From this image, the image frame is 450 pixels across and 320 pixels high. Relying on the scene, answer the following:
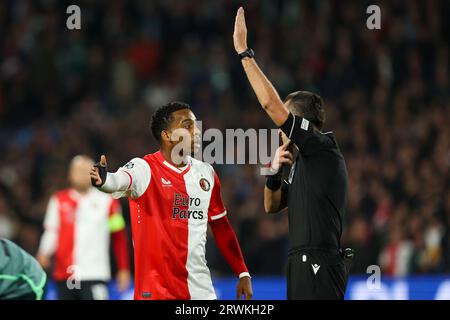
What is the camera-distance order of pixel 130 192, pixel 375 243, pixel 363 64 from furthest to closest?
pixel 363 64
pixel 375 243
pixel 130 192

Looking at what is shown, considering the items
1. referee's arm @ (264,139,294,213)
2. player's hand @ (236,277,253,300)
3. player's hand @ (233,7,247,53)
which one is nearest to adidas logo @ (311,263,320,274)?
referee's arm @ (264,139,294,213)

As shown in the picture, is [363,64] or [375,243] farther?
[363,64]

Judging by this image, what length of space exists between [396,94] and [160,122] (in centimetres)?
836

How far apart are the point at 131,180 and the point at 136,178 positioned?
6 cm

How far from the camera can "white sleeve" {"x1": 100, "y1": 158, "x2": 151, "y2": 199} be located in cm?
527

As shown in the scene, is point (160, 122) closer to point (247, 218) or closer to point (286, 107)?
point (286, 107)

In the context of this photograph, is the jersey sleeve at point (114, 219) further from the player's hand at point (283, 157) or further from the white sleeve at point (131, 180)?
the player's hand at point (283, 157)

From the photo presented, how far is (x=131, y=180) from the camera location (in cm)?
545

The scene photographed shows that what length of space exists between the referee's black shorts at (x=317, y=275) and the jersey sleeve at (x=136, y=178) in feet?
3.25

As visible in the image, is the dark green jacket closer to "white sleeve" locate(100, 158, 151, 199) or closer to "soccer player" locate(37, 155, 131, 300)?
"white sleeve" locate(100, 158, 151, 199)

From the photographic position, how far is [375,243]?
11.2m
